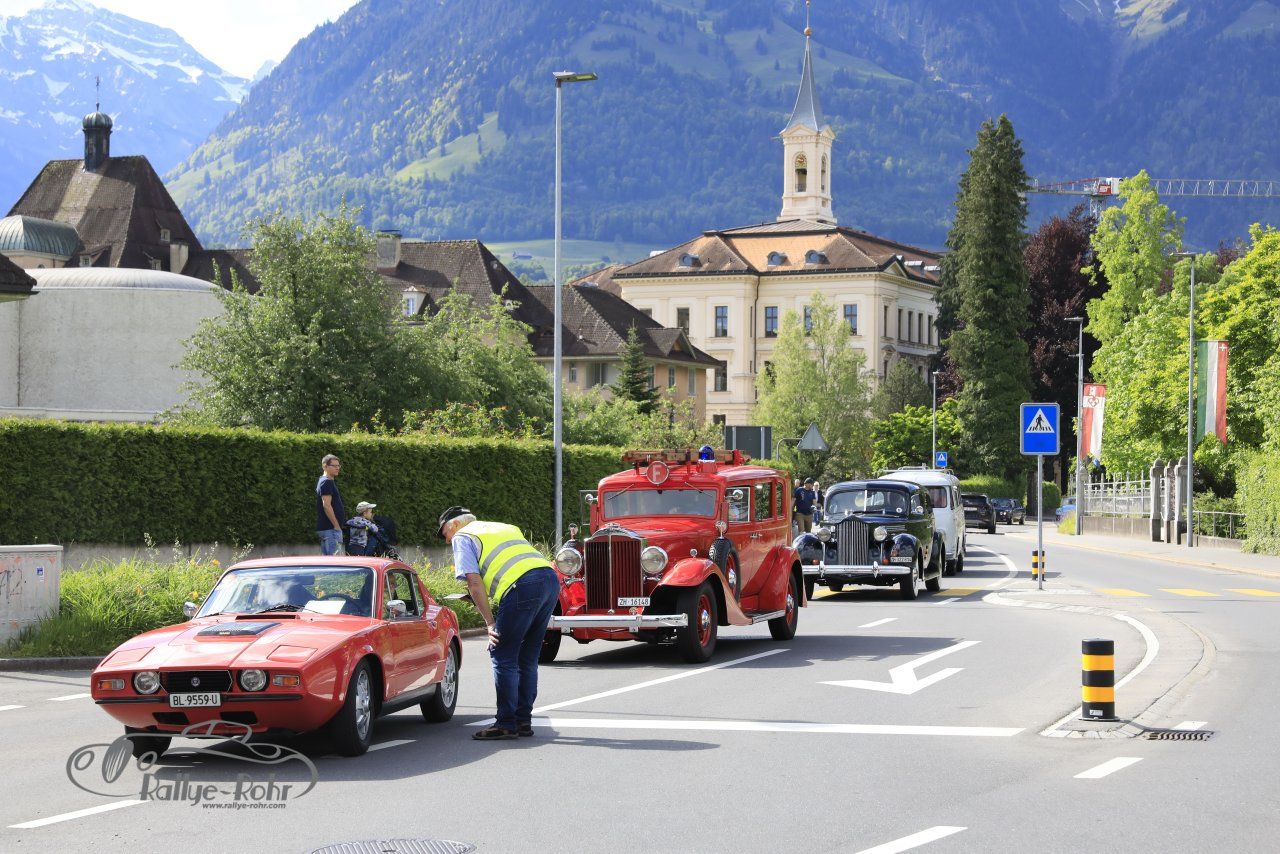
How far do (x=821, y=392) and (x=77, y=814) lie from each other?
92.5 metres

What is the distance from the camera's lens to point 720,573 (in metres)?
18.1

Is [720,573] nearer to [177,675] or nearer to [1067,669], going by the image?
[1067,669]

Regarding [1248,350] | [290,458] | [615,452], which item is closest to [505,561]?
[290,458]

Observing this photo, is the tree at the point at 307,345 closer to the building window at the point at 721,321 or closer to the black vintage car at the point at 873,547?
the black vintage car at the point at 873,547

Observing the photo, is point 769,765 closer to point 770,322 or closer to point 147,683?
point 147,683

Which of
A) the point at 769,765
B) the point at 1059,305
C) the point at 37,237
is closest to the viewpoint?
the point at 769,765

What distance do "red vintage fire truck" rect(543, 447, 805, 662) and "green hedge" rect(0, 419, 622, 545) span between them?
809 centimetres

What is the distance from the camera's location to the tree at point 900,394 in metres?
113

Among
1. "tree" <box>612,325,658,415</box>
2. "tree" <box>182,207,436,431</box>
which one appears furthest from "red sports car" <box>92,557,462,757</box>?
"tree" <box>612,325,658,415</box>

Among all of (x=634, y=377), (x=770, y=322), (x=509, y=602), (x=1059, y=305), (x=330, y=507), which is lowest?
(x=509, y=602)

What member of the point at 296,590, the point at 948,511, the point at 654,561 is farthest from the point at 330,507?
the point at 948,511

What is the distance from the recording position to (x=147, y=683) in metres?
11.1

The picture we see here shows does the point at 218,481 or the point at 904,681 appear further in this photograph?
the point at 218,481

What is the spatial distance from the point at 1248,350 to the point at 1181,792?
51.3 m
